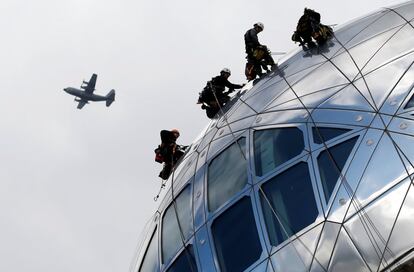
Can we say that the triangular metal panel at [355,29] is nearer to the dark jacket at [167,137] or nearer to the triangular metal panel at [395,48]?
the triangular metal panel at [395,48]

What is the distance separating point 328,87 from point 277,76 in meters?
2.60

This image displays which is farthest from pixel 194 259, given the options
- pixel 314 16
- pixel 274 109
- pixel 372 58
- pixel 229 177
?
pixel 314 16

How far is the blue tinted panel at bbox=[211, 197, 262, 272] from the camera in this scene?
20797 millimetres

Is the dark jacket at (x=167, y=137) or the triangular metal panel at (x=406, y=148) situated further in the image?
the dark jacket at (x=167, y=137)

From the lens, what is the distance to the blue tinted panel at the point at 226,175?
2195 centimetres

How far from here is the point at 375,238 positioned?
63.1ft

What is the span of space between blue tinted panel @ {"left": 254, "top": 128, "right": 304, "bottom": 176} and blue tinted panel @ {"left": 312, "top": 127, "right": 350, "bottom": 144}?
267mm

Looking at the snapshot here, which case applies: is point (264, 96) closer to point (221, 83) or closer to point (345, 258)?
point (221, 83)

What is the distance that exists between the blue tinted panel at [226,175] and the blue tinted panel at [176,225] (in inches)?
25.8

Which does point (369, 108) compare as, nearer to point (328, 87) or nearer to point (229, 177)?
point (328, 87)

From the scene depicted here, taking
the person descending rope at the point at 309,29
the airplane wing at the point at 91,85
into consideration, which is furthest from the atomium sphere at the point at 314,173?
the airplane wing at the point at 91,85

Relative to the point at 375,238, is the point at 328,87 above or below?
above

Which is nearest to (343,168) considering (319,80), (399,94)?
(399,94)

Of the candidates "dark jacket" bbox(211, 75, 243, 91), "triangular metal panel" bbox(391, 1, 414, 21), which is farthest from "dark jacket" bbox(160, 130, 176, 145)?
"triangular metal panel" bbox(391, 1, 414, 21)
